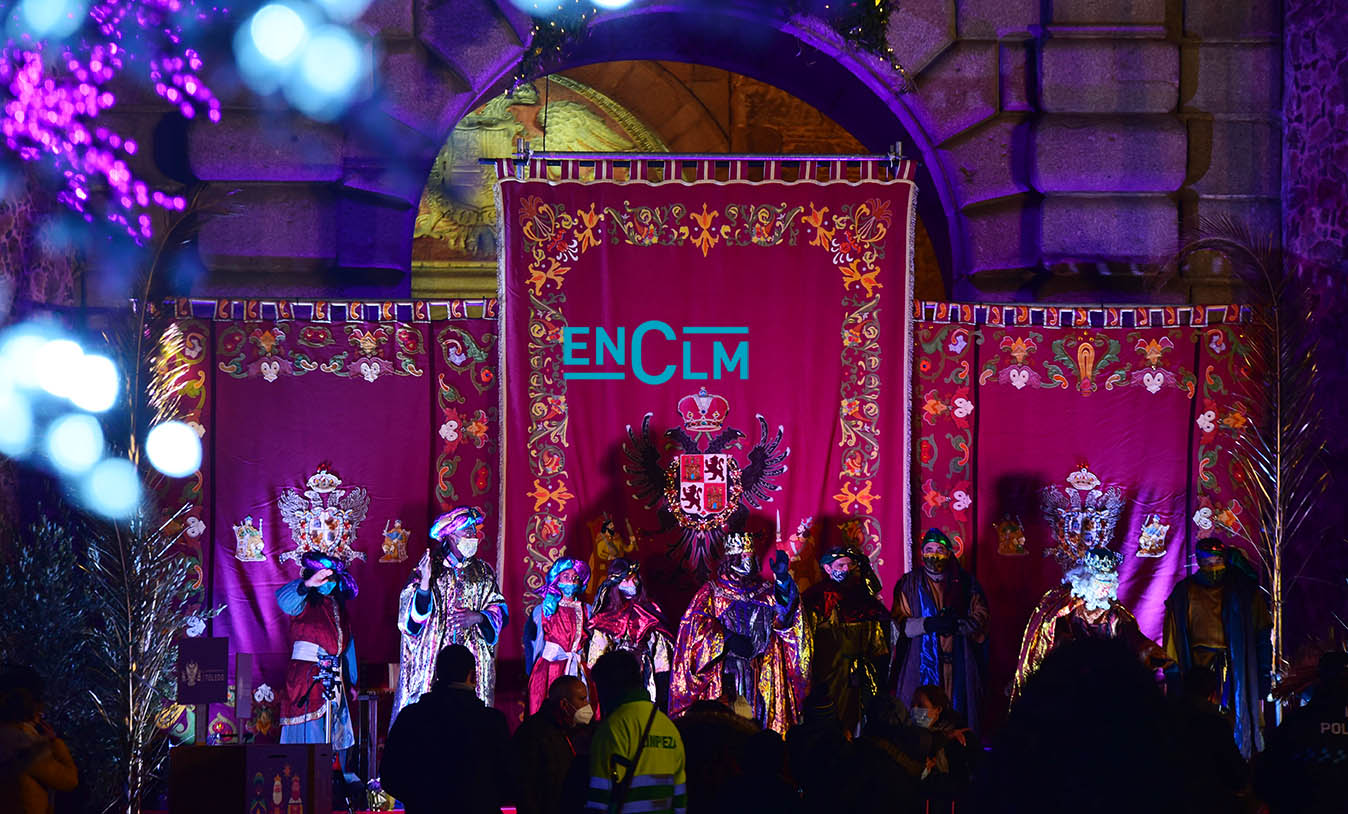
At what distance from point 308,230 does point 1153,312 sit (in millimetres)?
5725

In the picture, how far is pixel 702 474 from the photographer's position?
9.90m

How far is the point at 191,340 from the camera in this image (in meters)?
9.93

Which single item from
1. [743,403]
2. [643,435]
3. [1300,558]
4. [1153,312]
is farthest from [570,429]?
[1300,558]

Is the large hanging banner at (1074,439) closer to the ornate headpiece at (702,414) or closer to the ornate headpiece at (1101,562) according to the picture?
the ornate headpiece at (1101,562)

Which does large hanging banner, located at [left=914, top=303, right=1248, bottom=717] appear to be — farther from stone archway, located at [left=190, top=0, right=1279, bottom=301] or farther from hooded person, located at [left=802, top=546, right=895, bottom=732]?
hooded person, located at [left=802, top=546, right=895, bottom=732]

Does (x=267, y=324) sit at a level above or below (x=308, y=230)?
below

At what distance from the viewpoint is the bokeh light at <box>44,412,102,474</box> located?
941cm

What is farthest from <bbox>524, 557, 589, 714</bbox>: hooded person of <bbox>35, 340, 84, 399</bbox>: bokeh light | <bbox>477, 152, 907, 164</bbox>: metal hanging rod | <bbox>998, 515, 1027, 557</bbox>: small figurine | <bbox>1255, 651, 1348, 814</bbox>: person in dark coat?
<bbox>1255, 651, 1348, 814</bbox>: person in dark coat

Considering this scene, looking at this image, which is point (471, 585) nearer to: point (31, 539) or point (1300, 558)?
point (31, 539)

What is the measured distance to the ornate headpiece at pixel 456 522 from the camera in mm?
9234

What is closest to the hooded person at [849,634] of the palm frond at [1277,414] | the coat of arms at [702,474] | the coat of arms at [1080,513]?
the coat of arms at [702,474]

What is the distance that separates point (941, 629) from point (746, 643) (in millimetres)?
1190

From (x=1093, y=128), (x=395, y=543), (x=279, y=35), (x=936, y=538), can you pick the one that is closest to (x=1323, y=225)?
(x=1093, y=128)

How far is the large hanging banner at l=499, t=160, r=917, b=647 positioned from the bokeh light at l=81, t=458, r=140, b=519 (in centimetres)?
237
